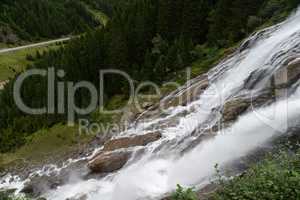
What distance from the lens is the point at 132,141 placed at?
32.9 meters

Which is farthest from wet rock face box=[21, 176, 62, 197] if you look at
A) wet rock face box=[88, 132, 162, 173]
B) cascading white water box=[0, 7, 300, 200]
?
wet rock face box=[88, 132, 162, 173]

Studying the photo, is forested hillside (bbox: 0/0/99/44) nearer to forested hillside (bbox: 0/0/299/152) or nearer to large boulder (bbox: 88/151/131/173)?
forested hillside (bbox: 0/0/299/152)

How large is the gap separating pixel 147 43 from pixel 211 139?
26.7m

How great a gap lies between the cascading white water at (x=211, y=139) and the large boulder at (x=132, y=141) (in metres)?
0.77

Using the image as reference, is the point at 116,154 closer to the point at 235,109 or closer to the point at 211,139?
the point at 211,139

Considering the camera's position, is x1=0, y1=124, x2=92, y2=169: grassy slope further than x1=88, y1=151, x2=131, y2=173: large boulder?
Yes

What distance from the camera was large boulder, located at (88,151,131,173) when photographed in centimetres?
3052

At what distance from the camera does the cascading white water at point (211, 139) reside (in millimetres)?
24906

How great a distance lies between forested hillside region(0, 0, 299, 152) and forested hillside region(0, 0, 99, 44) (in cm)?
7581

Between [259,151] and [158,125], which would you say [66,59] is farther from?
Result: [259,151]

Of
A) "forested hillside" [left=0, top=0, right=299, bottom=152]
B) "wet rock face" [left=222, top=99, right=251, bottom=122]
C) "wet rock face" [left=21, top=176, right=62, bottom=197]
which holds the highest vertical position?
"forested hillside" [left=0, top=0, right=299, bottom=152]

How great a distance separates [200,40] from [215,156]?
27.0 meters

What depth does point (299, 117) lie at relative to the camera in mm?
24578

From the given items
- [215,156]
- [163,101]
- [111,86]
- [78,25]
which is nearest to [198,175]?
[215,156]
